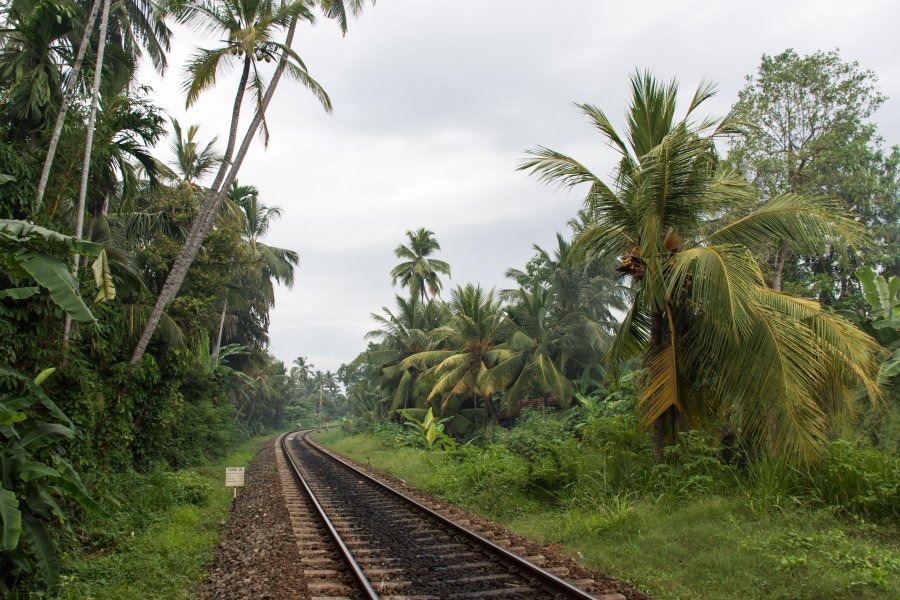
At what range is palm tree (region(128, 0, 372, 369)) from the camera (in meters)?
9.95

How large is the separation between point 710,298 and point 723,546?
2795 mm

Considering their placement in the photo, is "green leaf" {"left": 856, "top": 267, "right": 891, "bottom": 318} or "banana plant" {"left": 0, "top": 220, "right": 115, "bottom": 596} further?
"green leaf" {"left": 856, "top": 267, "right": 891, "bottom": 318}

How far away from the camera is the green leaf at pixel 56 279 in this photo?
14.2ft

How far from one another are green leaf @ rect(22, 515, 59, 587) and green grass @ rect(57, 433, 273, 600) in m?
0.39

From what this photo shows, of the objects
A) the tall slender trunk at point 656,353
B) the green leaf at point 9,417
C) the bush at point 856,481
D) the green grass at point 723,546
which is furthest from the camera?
the tall slender trunk at point 656,353

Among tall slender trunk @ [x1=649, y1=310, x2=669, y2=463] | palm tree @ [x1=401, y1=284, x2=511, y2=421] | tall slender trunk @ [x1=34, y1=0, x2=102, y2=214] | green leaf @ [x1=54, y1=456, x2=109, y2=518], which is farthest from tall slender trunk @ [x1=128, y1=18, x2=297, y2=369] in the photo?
palm tree @ [x1=401, y1=284, x2=511, y2=421]

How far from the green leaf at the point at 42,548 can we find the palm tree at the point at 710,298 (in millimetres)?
6858

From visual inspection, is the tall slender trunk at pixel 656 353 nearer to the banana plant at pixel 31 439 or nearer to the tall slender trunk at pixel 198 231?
the banana plant at pixel 31 439

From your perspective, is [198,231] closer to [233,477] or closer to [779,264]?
[233,477]

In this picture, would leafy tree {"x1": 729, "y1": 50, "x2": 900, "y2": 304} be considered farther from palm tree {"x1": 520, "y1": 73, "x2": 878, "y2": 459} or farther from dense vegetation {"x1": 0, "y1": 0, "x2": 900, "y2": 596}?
palm tree {"x1": 520, "y1": 73, "x2": 878, "y2": 459}

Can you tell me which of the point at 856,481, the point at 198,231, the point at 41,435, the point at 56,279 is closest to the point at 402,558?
the point at 41,435

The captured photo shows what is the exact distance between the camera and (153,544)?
7.16 meters

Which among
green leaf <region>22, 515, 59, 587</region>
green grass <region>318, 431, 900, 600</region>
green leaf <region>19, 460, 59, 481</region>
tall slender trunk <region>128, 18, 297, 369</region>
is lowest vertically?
green grass <region>318, 431, 900, 600</region>

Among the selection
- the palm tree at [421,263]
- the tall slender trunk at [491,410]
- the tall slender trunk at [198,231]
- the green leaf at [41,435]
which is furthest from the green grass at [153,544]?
the palm tree at [421,263]
